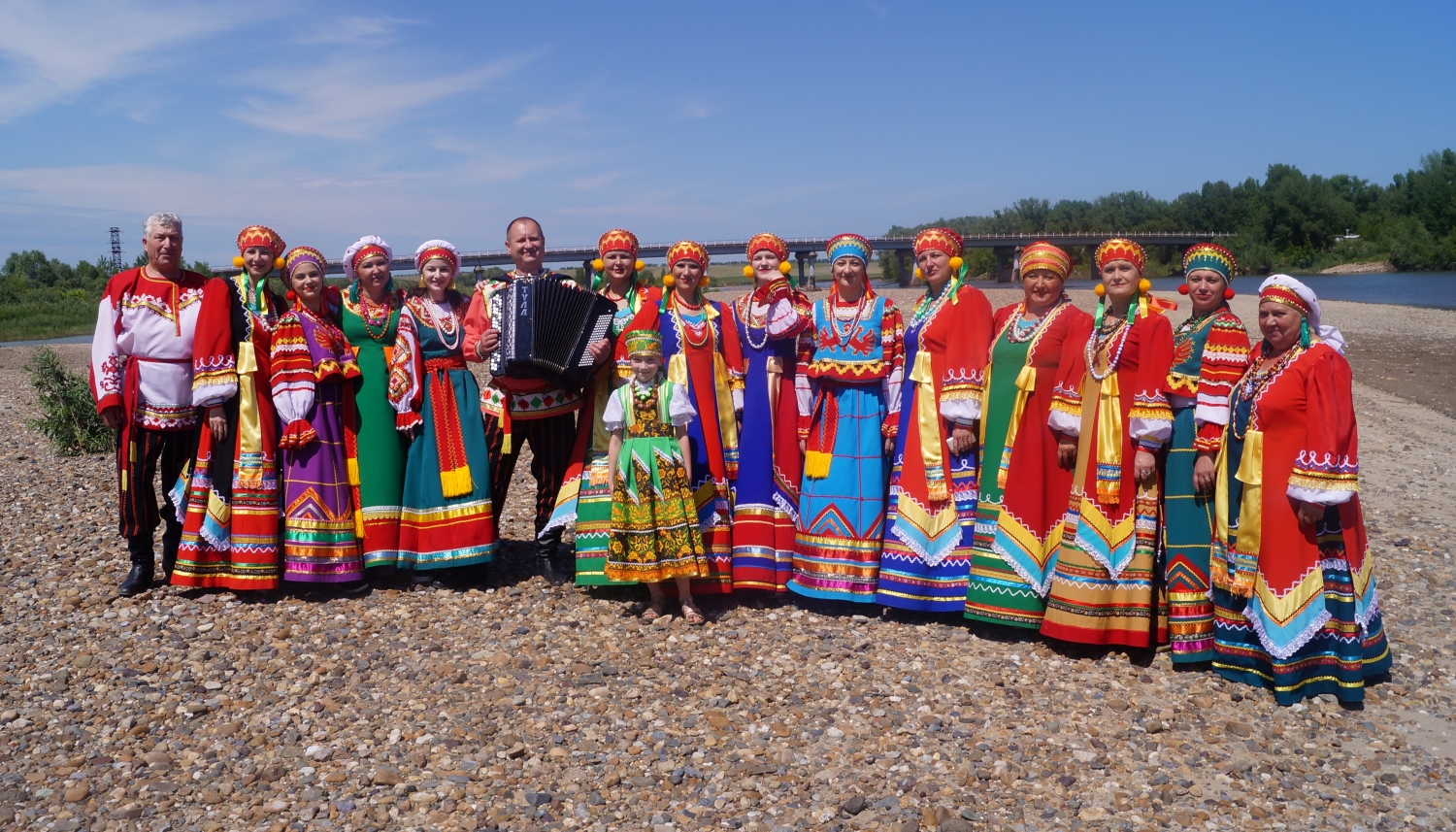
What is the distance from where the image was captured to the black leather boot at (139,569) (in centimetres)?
570

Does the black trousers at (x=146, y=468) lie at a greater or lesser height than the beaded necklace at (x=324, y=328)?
lesser

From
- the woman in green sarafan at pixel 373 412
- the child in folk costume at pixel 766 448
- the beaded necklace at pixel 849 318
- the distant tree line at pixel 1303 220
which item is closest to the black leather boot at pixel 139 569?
the woman in green sarafan at pixel 373 412

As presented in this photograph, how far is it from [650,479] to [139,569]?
10.4 ft

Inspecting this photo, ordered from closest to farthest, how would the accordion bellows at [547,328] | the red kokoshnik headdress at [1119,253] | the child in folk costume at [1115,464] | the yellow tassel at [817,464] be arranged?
the child in folk costume at [1115,464] → the red kokoshnik headdress at [1119,253] → the accordion bellows at [547,328] → the yellow tassel at [817,464]

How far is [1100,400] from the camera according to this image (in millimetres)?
4625

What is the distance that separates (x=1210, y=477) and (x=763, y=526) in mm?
2306

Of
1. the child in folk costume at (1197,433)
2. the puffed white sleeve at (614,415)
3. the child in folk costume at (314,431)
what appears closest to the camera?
the child in folk costume at (1197,433)

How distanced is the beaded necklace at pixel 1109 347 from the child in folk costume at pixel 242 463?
4.40 meters

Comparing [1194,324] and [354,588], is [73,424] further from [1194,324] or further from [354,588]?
[1194,324]

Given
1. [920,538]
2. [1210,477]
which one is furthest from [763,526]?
[1210,477]

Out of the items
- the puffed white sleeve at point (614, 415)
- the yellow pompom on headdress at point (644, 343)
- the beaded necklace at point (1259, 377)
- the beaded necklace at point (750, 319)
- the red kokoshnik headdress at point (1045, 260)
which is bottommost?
the puffed white sleeve at point (614, 415)

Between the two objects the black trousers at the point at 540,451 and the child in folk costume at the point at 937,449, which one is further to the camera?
the black trousers at the point at 540,451

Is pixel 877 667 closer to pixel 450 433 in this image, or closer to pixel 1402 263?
pixel 450 433

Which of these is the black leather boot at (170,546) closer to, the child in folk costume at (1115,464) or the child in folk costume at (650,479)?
the child in folk costume at (650,479)
